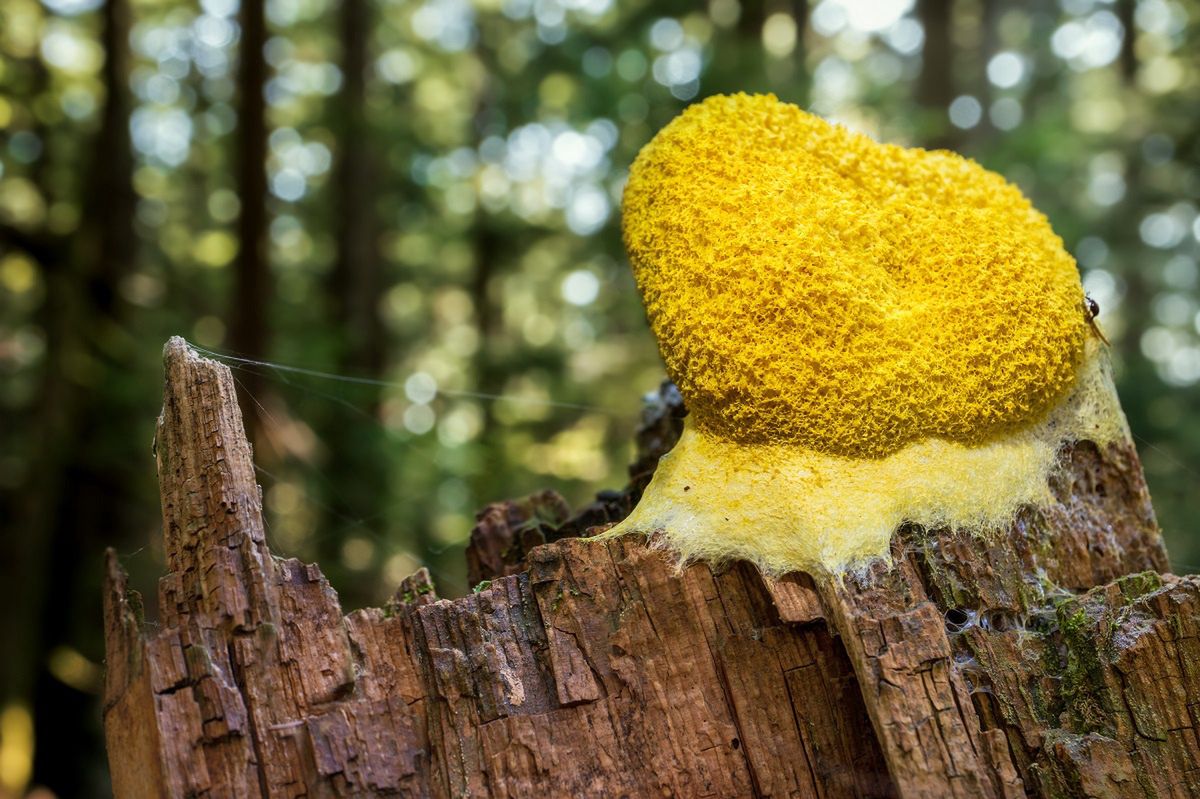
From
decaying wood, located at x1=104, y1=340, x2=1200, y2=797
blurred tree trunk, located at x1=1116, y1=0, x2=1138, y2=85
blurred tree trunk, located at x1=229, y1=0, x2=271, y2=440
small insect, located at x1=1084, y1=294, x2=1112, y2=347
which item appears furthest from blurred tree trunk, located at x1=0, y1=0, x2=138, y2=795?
blurred tree trunk, located at x1=1116, y1=0, x2=1138, y2=85

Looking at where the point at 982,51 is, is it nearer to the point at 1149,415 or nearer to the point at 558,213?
the point at 1149,415

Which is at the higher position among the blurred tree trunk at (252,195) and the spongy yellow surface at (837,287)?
the blurred tree trunk at (252,195)

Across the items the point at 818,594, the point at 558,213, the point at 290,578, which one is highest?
the point at 558,213

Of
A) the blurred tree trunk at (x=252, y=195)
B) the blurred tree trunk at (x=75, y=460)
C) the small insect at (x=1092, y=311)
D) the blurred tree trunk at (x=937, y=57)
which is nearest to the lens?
the small insect at (x=1092, y=311)

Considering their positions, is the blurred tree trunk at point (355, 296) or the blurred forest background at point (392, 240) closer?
the blurred forest background at point (392, 240)

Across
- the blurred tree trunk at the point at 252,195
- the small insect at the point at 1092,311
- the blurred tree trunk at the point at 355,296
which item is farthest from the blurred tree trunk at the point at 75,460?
the small insect at the point at 1092,311

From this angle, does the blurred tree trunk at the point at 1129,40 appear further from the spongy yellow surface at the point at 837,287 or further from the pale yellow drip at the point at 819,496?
the pale yellow drip at the point at 819,496

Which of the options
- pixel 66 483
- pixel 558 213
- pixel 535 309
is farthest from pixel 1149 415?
pixel 535 309

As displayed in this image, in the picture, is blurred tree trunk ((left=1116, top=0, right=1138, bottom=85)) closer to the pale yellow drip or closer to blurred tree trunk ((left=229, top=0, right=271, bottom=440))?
blurred tree trunk ((left=229, top=0, right=271, bottom=440))
